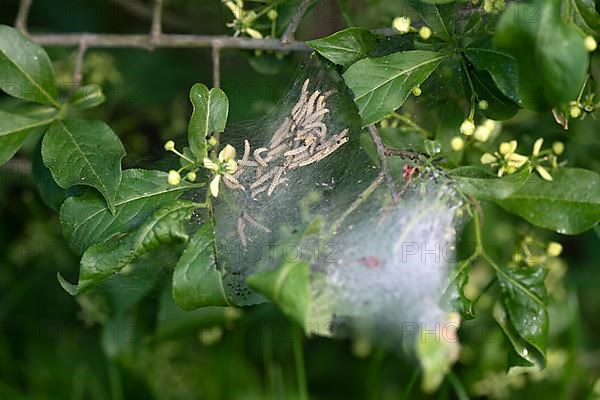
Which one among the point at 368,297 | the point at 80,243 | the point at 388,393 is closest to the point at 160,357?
the point at 388,393

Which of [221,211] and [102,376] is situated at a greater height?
[221,211]

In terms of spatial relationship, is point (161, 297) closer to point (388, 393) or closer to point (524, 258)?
point (524, 258)

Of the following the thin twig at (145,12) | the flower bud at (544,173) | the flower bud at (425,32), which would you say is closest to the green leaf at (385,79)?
the flower bud at (425,32)

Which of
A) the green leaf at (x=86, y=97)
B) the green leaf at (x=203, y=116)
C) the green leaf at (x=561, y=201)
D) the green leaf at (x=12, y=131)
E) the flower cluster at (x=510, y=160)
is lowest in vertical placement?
the green leaf at (x=561, y=201)

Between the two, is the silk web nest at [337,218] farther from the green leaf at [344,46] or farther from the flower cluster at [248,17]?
the flower cluster at [248,17]

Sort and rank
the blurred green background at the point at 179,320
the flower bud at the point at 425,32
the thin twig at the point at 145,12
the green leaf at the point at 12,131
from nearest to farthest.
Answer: the flower bud at the point at 425,32
the green leaf at the point at 12,131
the blurred green background at the point at 179,320
the thin twig at the point at 145,12

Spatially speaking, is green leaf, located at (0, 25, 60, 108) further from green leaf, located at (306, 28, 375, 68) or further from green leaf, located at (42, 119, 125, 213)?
green leaf, located at (306, 28, 375, 68)
